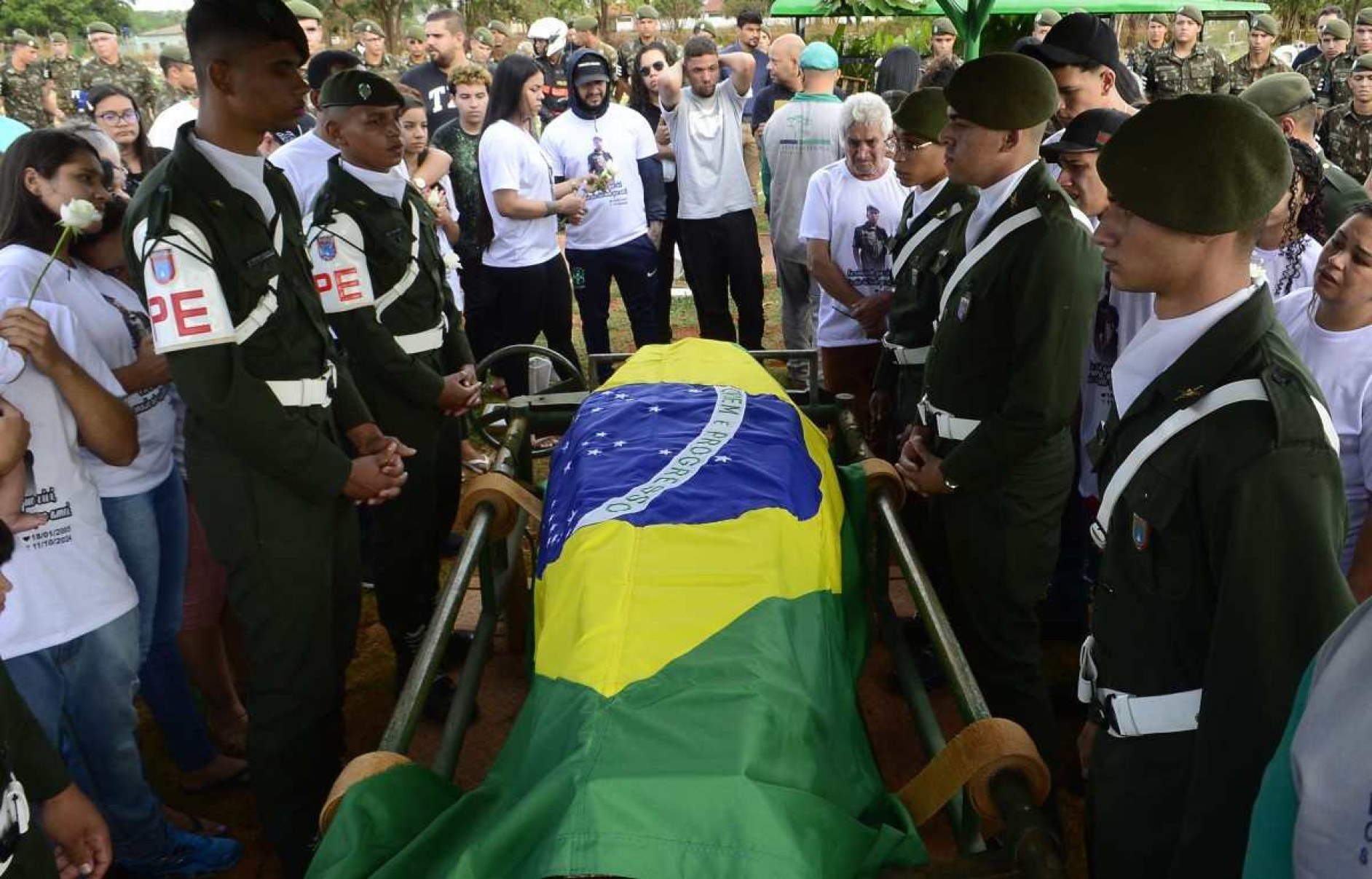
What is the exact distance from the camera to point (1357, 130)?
8.09 meters

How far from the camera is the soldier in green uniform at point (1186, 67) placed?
11000mm

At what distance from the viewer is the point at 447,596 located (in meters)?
2.47

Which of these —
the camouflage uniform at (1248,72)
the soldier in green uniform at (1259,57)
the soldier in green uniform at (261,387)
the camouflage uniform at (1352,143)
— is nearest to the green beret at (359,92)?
the soldier in green uniform at (261,387)

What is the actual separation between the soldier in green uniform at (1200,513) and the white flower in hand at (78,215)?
2.36m

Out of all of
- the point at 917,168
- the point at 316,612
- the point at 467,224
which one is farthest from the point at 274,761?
the point at 467,224

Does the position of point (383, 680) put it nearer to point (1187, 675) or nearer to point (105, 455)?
point (105, 455)

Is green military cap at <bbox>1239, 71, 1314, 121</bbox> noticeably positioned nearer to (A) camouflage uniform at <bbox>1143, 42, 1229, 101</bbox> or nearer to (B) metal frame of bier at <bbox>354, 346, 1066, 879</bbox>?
(B) metal frame of bier at <bbox>354, 346, 1066, 879</bbox>

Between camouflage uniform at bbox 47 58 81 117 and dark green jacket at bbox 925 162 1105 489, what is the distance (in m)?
12.4

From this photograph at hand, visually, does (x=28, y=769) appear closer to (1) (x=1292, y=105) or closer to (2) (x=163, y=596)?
(2) (x=163, y=596)

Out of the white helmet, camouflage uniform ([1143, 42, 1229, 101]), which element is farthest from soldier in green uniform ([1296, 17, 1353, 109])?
the white helmet

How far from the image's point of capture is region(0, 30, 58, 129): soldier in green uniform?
12.2 meters

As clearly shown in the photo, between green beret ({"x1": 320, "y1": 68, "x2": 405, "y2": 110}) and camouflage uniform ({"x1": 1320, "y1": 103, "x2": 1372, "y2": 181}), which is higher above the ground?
green beret ({"x1": 320, "y1": 68, "x2": 405, "y2": 110})

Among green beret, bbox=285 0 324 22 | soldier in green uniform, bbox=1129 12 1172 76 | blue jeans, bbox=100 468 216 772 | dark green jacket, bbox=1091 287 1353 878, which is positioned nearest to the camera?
dark green jacket, bbox=1091 287 1353 878

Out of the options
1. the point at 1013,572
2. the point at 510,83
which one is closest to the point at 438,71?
the point at 510,83
